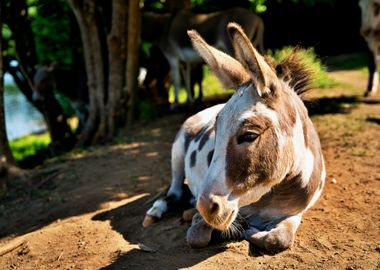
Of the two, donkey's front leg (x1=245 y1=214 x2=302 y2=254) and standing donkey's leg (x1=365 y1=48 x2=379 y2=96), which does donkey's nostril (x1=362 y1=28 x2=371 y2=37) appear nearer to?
standing donkey's leg (x1=365 y1=48 x2=379 y2=96)

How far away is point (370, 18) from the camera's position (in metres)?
9.05

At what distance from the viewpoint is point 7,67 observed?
1218 cm

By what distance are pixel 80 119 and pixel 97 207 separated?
23.4 ft

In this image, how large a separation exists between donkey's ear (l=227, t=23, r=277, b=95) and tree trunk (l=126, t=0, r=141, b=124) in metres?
5.83

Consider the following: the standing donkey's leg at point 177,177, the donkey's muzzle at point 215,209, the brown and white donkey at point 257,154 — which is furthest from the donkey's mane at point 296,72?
the standing donkey's leg at point 177,177

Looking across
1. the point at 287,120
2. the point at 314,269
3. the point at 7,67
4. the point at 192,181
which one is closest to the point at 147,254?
the point at 192,181

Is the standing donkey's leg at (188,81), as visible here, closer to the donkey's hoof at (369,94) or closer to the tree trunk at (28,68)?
the tree trunk at (28,68)

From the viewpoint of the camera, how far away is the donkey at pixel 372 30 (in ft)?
29.5

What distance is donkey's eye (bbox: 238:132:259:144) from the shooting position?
3252 mm

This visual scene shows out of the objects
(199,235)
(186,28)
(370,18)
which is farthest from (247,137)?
(186,28)

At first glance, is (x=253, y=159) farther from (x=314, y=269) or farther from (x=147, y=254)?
(x=147, y=254)

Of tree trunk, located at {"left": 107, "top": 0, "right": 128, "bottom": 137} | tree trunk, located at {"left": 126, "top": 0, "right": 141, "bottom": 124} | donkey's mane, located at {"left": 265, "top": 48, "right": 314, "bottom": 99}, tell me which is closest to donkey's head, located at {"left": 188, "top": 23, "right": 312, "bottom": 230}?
donkey's mane, located at {"left": 265, "top": 48, "right": 314, "bottom": 99}

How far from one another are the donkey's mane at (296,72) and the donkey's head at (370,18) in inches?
218

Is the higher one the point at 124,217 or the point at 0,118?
the point at 0,118
